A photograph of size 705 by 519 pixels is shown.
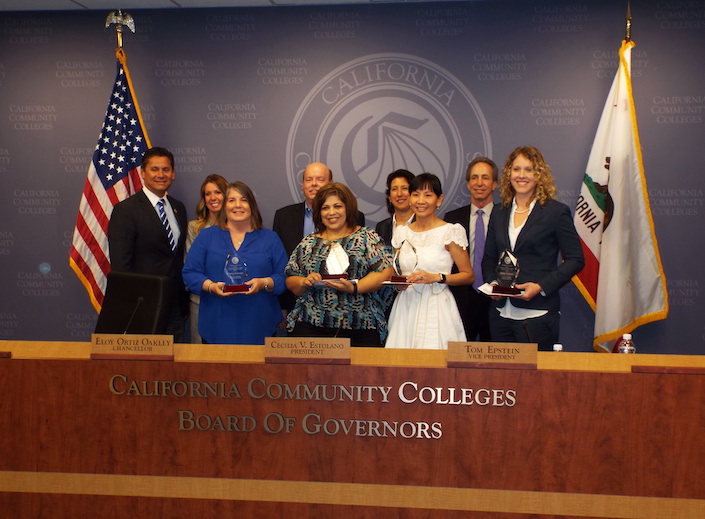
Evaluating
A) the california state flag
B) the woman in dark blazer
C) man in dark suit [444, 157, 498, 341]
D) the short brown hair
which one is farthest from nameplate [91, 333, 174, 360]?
the california state flag

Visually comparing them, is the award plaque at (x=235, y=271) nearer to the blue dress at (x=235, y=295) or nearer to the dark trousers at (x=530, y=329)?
the blue dress at (x=235, y=295)

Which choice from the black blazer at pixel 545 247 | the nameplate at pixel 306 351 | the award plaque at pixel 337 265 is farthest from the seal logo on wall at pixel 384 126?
the nameplate at pixel 306 351

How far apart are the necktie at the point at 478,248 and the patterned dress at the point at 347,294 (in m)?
0.76

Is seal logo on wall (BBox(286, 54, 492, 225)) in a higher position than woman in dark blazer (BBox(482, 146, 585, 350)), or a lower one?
higher

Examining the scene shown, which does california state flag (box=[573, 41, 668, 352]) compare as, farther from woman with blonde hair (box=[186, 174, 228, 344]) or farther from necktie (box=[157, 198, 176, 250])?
necktie (box=[157, 198, 176, 250])

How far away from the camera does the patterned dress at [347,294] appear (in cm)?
291

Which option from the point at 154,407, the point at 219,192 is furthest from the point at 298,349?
the point at 219,192

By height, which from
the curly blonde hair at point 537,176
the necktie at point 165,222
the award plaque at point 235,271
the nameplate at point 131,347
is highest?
the curly blonde hair at point 537,176

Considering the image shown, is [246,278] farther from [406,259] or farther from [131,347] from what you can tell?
[131,347]

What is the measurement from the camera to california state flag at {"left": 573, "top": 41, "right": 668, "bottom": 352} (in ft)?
12.9

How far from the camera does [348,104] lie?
4.55 metres

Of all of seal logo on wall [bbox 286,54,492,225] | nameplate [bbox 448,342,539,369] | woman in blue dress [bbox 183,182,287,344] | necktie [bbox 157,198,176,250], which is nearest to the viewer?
nameplate [bbox 448,342,539,369]

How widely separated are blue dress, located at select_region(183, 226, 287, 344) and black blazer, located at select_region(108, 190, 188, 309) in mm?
654

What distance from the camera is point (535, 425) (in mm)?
1898
